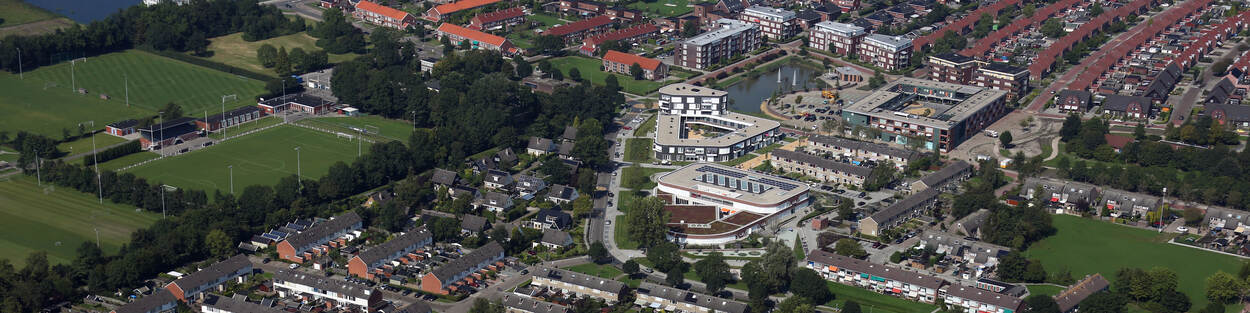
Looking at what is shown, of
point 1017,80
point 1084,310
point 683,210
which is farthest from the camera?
point 1017,80

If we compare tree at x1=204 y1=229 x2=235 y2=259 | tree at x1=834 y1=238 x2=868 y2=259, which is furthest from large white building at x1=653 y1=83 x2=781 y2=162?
tree at x1=204 y1=229 x2=235 y2=259

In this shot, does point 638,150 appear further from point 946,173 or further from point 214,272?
point 214,272

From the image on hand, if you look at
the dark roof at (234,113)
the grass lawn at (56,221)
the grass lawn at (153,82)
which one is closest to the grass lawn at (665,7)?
the grass lawn at (153,82)

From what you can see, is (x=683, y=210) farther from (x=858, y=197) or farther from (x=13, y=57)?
(x=13, y=57)

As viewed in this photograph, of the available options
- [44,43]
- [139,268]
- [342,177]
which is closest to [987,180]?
[342,177]

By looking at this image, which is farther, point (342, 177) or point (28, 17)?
point (28, 17)

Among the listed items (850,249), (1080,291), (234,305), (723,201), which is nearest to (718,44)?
(723,201)

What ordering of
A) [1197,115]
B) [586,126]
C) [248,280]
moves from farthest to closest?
[1197,115] → [586,126] → [248,280]
